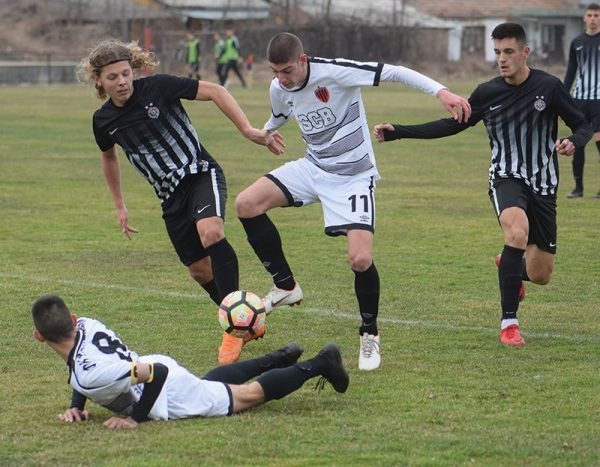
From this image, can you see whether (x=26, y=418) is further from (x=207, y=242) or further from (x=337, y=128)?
(x=337, y=128)

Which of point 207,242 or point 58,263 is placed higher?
point 207,242

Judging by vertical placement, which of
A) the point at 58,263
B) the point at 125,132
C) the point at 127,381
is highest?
the point at 125,132

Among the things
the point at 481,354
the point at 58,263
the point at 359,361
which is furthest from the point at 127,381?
the point at 58,263

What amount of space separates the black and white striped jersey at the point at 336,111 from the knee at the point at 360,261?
631 millimetres

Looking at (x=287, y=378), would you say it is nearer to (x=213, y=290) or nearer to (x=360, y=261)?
(x=360, y=261)

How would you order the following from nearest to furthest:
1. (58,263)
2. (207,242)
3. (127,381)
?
(127,381) → (207,242) → (58,263)

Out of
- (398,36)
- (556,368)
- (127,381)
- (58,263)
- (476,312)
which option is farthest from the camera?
(398,36)

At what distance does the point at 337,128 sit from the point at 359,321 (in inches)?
57.2

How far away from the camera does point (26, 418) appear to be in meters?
5.86

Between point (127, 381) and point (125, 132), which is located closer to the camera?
point (127, 381)

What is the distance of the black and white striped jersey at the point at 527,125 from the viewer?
25.7 ft

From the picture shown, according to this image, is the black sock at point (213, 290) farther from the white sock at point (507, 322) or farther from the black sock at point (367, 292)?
the white sock at point (507, 322)

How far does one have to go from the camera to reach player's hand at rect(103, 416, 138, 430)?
18.5ft

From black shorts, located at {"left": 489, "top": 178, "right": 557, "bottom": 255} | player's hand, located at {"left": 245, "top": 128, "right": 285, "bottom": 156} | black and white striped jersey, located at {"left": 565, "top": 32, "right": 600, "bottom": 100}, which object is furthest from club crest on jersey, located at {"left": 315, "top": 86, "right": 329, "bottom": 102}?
black and white striped jersey, located at {"left": 565, "top": 32, "right": 600, "bottom": 100}
